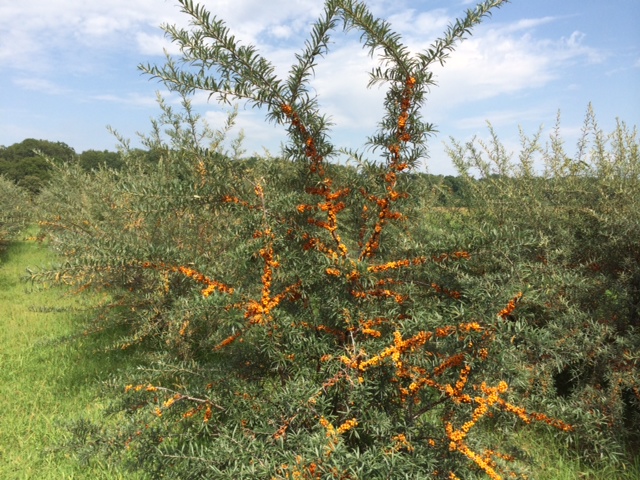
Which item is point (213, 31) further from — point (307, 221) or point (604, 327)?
point (604, 327)

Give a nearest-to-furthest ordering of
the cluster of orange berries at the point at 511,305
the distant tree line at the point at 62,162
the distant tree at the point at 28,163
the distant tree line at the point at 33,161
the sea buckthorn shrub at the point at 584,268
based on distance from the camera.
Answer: the cluster of orange berries at the point at 511,305
the sea buckthorn shrub at the point at 584,268
the distant tree line at the point at 62,162
the distant tree line at the point at 33,161
the distant tree at the point at 28,163

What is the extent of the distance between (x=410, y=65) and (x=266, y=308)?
1116 mm

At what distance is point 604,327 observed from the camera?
284 centimetres

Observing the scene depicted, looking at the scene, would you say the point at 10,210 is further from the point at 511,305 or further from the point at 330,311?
the point at 511,305

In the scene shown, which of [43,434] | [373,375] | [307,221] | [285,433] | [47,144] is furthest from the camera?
[47,144]

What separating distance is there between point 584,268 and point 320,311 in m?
2.25

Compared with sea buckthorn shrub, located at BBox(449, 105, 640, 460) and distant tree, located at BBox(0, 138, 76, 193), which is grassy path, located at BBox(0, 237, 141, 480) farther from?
distant tree, located at BBox(0, 138, 76, 193)

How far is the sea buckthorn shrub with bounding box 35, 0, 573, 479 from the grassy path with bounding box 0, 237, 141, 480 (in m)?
0.74

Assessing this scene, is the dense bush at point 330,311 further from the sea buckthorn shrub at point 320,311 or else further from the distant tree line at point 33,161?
the distant tree line at point 33,161

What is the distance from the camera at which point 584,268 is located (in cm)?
324

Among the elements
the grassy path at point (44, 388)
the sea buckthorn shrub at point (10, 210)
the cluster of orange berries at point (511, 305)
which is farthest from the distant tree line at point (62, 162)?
the grassy path at point (44, 388)

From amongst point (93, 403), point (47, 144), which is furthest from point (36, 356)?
point (47, 144)

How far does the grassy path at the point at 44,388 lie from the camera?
3215mm

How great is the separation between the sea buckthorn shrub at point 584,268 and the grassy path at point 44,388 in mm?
2570
